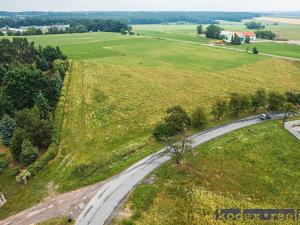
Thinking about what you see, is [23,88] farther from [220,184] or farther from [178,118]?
[220,184]

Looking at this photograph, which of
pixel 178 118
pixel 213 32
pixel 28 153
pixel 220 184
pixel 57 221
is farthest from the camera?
pixel 213 32

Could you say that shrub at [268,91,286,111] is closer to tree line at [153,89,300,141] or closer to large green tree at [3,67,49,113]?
tree line at [153,89,300,141]

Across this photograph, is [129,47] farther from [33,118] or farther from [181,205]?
[181,205]

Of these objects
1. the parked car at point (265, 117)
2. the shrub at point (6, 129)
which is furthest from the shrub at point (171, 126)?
the shrub at point (6, 129)

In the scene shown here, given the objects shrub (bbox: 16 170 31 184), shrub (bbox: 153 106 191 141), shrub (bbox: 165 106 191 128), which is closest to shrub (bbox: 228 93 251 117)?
shrub (bbox: 165 106 191 128)

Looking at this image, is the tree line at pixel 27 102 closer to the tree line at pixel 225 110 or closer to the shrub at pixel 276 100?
the tree line at pixel 225 110

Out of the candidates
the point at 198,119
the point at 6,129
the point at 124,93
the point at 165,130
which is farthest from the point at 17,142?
the point at 124,93
